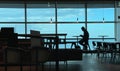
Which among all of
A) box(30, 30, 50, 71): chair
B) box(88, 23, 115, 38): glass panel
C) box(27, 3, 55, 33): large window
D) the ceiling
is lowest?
box(30, 30, 50, 71): chair

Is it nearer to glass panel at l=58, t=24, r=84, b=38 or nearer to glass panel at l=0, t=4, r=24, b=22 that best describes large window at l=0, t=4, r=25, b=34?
glass panel at l=0, t=4, r=24, b=22

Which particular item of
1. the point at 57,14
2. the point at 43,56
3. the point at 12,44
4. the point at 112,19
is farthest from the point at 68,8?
the point at 43,56

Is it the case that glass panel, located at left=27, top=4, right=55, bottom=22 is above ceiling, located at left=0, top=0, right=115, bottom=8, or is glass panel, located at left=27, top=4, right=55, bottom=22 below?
below

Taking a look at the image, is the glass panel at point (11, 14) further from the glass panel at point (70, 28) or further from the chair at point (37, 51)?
the chair at point (37, 51)

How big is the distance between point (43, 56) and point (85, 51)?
1196 cm

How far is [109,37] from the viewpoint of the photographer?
18.4 metres

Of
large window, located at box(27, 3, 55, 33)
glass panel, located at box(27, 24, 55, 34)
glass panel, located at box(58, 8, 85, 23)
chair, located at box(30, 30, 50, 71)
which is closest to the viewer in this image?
chair, located at box(30, 30, 50, 71)

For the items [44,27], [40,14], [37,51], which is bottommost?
[37,51]

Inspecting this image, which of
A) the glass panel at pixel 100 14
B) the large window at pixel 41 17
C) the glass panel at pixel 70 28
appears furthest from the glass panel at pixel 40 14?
the glass panel at pixel 100 14

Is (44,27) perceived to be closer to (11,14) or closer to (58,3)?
(58,3)

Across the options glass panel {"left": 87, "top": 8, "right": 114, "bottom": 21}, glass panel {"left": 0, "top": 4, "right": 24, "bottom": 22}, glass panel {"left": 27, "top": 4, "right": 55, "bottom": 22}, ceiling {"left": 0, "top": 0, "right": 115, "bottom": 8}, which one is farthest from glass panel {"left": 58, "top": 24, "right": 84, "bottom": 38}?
glass panel {"left": 0, "top": 4, "right": 24, "bottom": 22}

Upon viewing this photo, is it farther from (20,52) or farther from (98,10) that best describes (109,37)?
(20,52)

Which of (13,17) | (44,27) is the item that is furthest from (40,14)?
(13,17)

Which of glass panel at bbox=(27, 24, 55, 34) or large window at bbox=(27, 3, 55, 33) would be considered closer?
large window at bbox=(27, 3, 55, 33)
